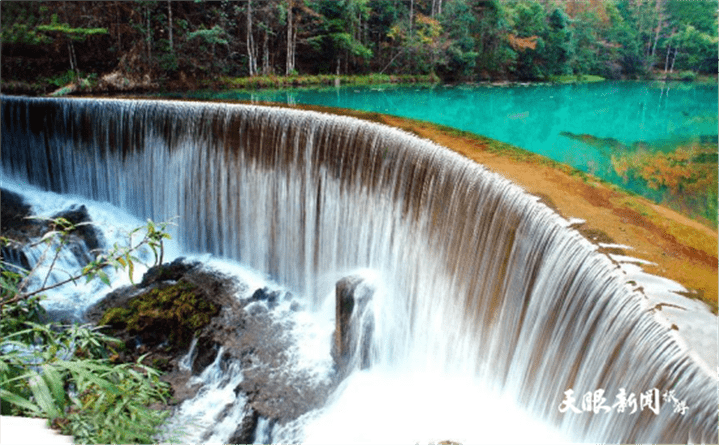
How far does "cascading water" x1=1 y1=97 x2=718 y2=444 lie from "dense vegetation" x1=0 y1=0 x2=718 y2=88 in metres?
4.15

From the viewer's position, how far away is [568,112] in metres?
13.5

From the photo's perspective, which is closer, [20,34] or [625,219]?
[625,219]

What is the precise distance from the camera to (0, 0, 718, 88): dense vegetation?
45.5ft

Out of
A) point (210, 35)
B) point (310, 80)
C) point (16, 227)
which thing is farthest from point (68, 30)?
point (310, 80)

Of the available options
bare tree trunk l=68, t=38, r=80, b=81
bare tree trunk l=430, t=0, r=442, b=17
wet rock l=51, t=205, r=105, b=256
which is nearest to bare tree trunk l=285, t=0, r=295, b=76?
bare tree trunk l=68, t=38, r=80, b=81

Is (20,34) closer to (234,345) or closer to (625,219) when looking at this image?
(234,345)

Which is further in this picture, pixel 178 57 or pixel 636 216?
pixel 178 57

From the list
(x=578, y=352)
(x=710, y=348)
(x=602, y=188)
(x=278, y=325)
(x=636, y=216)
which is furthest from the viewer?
(x=278, y=325)

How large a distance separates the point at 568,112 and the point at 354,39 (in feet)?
28.9

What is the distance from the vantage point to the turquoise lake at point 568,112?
8.98 meters

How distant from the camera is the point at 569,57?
22516 millimetres

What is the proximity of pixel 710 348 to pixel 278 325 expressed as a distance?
4.97 metres

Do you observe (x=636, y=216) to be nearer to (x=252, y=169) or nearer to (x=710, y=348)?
(x=710, y=348)

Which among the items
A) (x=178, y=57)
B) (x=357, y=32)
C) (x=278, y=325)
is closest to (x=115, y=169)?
(x=278, y=325)
